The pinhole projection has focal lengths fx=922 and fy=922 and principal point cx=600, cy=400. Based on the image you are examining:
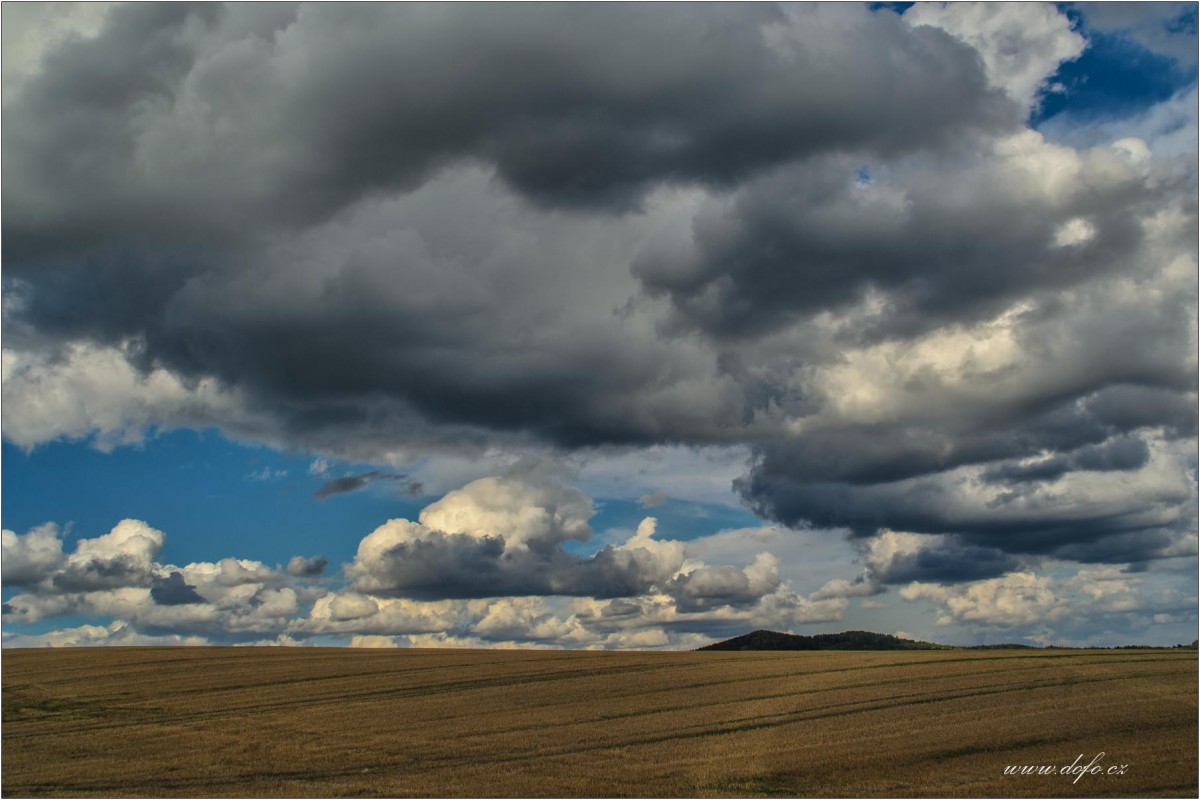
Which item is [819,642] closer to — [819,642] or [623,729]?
[819,642]

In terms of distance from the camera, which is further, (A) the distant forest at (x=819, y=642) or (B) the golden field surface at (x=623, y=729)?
(A) the distant forest at (x=819, y=642)

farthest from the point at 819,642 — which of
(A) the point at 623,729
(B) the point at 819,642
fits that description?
(A) the point at 623,729

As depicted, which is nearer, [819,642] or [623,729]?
[623,729]

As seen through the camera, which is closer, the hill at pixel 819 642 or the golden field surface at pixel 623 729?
the golden field surface at pixel 623 729

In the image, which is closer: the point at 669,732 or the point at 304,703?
the point at 669,732

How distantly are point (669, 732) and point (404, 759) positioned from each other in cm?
1381

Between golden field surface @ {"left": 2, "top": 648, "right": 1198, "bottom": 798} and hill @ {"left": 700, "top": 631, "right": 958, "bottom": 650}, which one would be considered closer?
golden field surface @ {"left": 2, "top": 648, "right": 1198, "bottom": 798}

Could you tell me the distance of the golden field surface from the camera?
36.5 m

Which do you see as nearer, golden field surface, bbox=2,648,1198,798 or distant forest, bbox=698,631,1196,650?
golden field surface, bbox=2,648,1198,798

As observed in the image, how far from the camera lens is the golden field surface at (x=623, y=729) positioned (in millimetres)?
36500

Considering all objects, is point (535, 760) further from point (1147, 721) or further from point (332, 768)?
point (1147, 721)

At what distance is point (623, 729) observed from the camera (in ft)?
163

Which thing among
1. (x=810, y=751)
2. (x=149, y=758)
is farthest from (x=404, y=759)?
(x=810, y=751)

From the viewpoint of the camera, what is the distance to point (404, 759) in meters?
43.0
